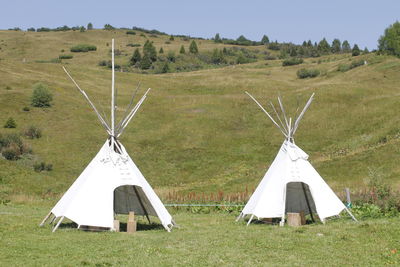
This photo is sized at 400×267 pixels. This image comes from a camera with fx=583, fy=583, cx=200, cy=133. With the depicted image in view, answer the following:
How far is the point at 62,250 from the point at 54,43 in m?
126

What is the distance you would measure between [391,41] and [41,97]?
5377 centimetres

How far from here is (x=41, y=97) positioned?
59281 millimetres

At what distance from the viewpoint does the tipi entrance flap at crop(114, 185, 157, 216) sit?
19.3 m

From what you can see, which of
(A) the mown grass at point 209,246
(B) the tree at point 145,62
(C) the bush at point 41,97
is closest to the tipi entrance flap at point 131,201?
(A) the mown grass at point 209,246

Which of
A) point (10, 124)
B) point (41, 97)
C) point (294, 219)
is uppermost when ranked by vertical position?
point (41, 97)

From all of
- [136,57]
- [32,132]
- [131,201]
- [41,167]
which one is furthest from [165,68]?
[131,201]

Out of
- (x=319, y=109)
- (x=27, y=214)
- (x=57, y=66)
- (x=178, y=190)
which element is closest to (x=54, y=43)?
(x=57, y=66)

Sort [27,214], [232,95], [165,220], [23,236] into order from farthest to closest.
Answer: [232,95]
[27,214]
[165,220]
[23,236]

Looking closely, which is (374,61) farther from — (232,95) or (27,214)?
(27,214)

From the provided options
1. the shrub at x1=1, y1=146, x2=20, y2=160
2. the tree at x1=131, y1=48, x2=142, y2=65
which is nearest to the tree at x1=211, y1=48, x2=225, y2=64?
the tree at x1=131, y1=48, x2=142, y2=65

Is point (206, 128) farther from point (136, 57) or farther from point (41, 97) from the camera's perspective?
point (136, 57)

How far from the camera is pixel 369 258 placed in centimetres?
1310

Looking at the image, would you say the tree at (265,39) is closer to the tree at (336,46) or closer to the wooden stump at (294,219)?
the tree at (336,46)

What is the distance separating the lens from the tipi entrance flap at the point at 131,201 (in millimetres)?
19297
